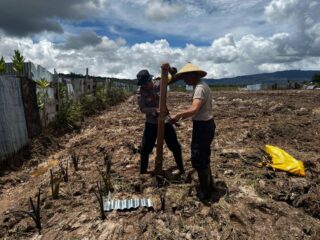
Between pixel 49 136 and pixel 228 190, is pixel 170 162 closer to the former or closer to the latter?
pixel 228 190

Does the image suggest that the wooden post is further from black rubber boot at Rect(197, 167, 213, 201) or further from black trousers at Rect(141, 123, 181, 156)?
black rubber boot at Rect(197, 167, 213, 201)

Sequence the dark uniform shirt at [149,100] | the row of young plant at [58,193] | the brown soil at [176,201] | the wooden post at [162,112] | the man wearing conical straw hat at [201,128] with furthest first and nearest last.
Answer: the dark uniform shirt at [149,100]
the wooden post at [162,112]
the man wearing conical straw hat at [201,128]
the row of young plant at [58,193]
the brown soil at [176,201]

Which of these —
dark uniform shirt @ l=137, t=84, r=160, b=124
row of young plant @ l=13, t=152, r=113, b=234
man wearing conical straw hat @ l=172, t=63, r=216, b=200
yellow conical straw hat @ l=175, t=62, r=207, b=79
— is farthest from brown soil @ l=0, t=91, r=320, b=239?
yellow conical straw hat @ l=175, t=62, r=207, b=79

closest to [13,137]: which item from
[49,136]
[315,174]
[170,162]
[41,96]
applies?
[49,136]

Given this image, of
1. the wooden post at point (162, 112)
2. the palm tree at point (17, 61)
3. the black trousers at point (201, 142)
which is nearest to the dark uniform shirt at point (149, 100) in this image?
the wooden post at point (162, 112)

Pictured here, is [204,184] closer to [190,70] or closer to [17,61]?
[190,70]

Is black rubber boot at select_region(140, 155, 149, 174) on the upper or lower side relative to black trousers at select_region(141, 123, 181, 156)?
lower

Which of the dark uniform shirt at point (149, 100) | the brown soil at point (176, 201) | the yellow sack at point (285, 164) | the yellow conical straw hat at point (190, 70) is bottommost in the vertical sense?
the brown soil at point (176, 201)

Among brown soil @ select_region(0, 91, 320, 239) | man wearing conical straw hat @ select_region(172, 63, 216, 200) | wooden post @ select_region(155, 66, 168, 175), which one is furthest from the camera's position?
wooden post @ select_region(155, 66, 168, 175)

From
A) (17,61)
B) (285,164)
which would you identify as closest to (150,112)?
(285,164)

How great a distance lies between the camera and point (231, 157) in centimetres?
654

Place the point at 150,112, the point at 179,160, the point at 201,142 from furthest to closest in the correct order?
the point at 179,160 → the point at 150,112 → the point at 201,142

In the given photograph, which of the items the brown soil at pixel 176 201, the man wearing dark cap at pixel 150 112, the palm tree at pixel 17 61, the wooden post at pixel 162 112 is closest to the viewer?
the brown soil at pixel 176 201

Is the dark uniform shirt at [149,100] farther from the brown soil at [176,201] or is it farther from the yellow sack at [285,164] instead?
the yellow sack at [285,164]
